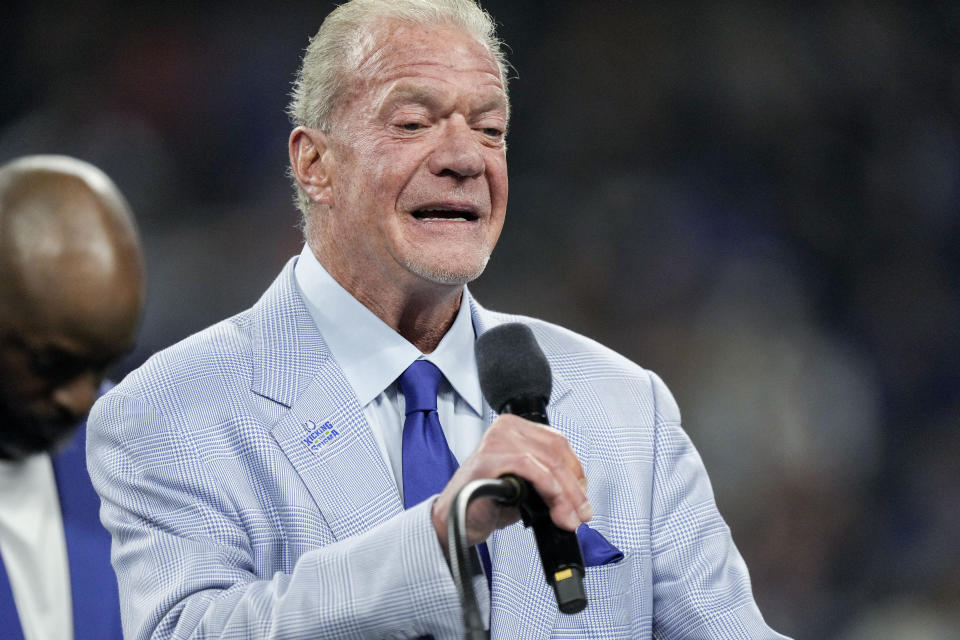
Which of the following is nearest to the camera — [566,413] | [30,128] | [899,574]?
[566,413]

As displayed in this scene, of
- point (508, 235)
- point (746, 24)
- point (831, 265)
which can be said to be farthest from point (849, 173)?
point (508, 235)

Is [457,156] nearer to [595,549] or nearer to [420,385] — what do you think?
[420,385]

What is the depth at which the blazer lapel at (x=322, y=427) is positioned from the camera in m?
1.32

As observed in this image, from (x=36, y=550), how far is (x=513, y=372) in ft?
1.59

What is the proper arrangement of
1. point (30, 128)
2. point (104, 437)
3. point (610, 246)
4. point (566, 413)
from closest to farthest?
point (104, 437) → point (566, 413) → point (30, 128) → point (610, 246)

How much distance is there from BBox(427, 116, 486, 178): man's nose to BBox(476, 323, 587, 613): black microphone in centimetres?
35

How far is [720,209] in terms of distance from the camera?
346 cm

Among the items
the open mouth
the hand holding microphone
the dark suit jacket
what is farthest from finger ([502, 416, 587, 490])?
the open mouth

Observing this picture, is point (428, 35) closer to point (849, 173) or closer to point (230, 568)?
point (230, 568)

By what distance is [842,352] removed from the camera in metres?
3.36

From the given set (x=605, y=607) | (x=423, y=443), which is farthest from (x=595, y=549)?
(x=423, y=443)

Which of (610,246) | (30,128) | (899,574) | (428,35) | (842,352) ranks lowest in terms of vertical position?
(899,574)

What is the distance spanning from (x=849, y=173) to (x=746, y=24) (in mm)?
547

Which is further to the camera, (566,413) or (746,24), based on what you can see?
(746,24)
